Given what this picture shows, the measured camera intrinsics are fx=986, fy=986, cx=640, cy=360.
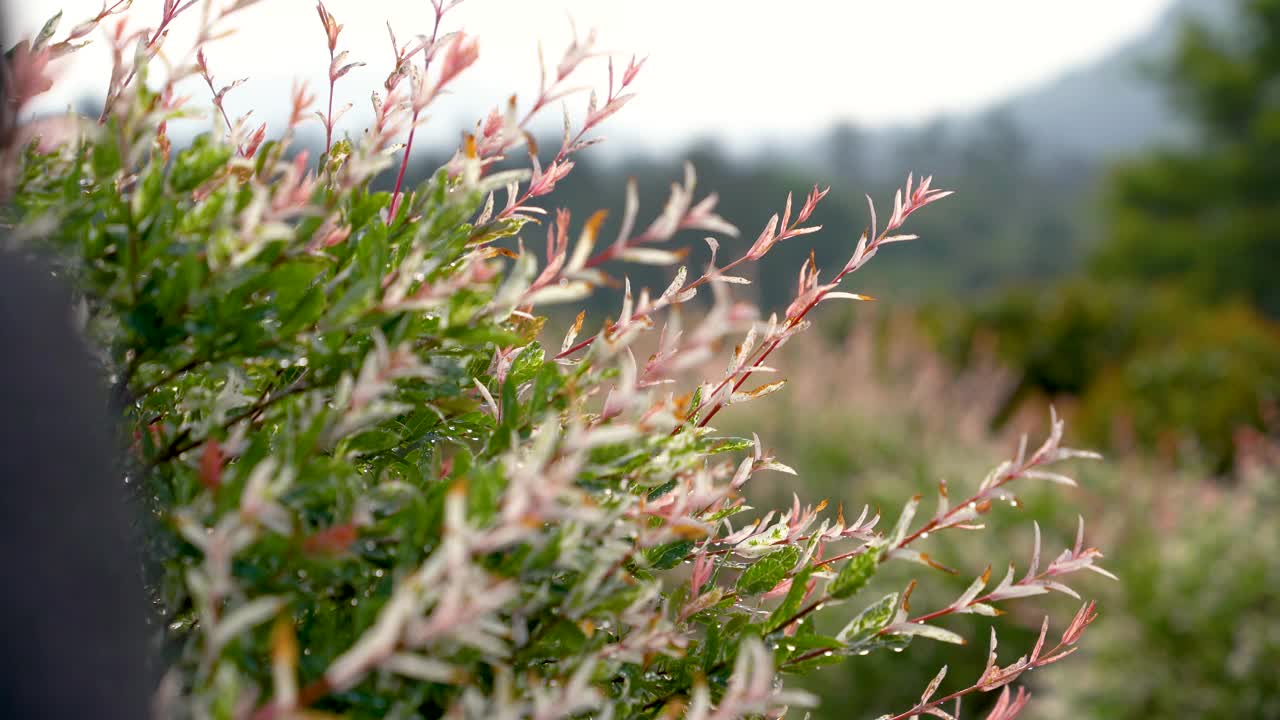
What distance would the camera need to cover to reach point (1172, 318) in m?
18.1

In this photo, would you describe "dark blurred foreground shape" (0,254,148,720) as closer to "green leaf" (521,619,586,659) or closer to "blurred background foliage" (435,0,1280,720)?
"green leaf" (521,619,586,659)

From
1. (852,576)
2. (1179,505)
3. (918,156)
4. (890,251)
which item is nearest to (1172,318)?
(1179,505)

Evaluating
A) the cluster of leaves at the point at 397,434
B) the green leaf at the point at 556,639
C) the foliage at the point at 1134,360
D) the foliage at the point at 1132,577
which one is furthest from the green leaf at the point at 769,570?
the foliage at the point at 1134,360

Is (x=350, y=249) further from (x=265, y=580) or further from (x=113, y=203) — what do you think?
(x=265, y=580)

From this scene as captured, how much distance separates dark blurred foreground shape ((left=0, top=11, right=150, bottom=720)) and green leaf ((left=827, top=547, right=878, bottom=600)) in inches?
26.3

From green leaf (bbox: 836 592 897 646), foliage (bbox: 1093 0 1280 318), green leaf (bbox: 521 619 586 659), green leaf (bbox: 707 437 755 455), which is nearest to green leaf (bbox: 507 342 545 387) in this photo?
green leaf (bbox: 707 437 755 455)

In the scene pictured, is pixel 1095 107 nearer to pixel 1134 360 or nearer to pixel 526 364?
pixel 1134 360

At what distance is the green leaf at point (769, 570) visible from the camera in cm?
122

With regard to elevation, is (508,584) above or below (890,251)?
above

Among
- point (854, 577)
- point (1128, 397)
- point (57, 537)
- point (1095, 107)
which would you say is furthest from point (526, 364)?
point (1095, 107)

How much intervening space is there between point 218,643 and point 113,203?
49 cm

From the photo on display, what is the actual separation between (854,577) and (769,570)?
178 millimetres

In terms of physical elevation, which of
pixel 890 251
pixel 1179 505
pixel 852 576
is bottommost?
pixel 890 251

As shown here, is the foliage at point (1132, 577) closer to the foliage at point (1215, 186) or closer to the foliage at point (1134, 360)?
the foliage at point (1134, 360)
